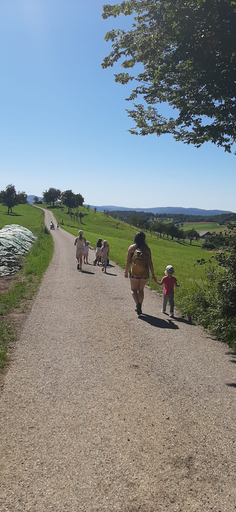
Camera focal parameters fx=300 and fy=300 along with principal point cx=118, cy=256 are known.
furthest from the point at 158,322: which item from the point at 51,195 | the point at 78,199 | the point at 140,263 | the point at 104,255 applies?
the point at 51,195

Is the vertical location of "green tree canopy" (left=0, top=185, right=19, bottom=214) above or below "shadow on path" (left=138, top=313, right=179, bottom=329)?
above

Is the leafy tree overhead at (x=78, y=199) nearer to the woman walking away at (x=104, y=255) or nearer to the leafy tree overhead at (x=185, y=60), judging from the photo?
the woman walking away at (x=104, y=255)

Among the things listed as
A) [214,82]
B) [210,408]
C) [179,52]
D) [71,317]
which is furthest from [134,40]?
[210,408]

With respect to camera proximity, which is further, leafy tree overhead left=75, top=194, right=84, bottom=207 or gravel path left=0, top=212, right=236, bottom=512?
leafy tree overhead left=75, top=194, right=84, bottom=207

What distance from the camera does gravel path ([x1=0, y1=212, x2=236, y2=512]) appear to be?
293cm

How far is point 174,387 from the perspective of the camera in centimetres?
499

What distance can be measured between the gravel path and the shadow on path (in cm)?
52

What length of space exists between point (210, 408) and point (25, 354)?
11.9 ft

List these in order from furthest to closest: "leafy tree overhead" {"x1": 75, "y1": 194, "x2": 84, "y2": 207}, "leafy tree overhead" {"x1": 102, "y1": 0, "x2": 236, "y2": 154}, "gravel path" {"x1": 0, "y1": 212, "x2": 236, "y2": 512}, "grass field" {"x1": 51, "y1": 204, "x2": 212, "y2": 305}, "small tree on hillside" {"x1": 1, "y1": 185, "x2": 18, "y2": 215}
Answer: "leafy tree overhead" {"x1": 75, "y1": 194, "x2": 84, "y2": 207} → "small tree on hillside" {"x1": 1, "y1": 185, "x2": 18, "y2": 215} → "grass field" {"x1": 51, "y1": 204, "x2": 212, "y2": 305} → "leafy tree overhead" {"x1": 102, "y1": 0, "x2": 236, "y2": 154} → "gravel path" {"x1": 0, "y1": 212, "x2": 236, "y2": 512}

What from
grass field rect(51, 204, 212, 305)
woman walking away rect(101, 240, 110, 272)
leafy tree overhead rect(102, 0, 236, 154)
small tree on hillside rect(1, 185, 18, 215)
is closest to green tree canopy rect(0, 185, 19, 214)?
small tree on hillside rect(1, 185, 18, 215)

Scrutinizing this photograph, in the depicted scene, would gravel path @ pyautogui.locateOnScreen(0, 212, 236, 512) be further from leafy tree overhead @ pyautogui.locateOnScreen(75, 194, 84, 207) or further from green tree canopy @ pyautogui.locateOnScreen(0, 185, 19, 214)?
leafy tree overhead @ pyautogui.locateOnScreen(75, 194, 84, 207)

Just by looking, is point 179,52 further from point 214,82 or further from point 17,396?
point 17,396

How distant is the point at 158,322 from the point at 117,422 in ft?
15.6

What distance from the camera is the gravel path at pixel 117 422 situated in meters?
2.93
